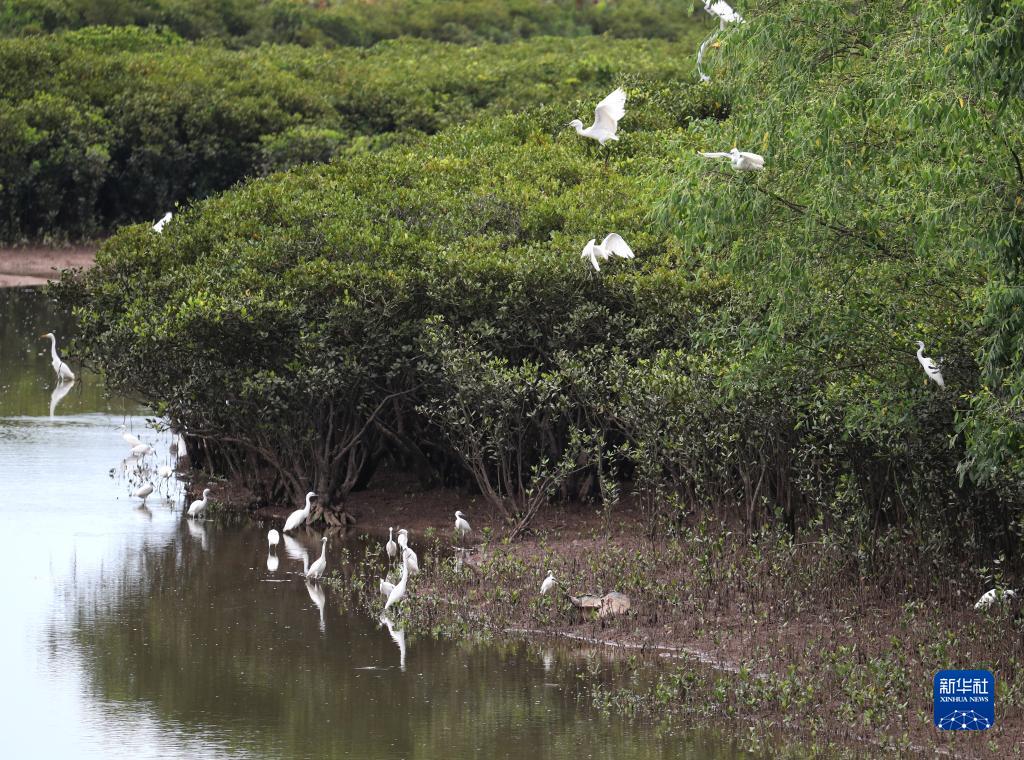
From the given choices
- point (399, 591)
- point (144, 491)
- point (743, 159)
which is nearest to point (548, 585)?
point (399, 591)

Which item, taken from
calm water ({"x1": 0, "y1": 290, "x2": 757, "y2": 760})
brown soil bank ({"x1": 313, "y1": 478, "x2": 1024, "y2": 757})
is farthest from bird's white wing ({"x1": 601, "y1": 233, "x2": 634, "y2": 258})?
calm water ({"x1": 0, "y1": 290, "x2": 757, "y2": 760})

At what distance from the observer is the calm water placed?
11859 millimetres

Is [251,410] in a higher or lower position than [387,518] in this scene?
higher

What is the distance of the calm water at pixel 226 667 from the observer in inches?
467

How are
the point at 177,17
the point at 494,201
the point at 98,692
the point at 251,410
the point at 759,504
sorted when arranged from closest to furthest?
the point at 98,692 → the point at 759,504 → the point at 251,410 → the point at 494,201 → the point at 177,17

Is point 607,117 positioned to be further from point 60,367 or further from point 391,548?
point 60,367

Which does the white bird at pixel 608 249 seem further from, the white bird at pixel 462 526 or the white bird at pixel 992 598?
the white bird at pixel 992 598

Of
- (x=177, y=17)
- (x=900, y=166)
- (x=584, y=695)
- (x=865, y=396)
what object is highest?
(x=177, y=17)

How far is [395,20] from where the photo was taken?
69.3 meters

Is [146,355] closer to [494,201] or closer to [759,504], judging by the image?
[494,201]

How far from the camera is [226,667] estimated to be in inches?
544

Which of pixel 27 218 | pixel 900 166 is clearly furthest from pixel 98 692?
pixel 27 218

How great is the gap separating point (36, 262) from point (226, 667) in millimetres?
29447

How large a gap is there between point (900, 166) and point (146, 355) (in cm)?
947
